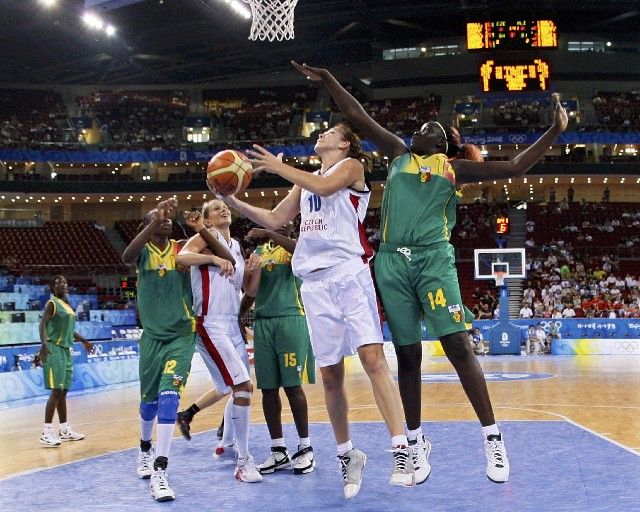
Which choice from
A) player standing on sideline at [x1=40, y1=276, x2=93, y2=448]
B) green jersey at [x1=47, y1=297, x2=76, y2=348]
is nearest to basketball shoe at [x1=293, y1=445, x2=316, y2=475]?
player standing on sideline at [x1=40, y1=276, x2=93, y2=448]

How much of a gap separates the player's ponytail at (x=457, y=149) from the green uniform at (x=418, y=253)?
0.32 meters

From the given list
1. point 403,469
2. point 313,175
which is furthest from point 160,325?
point 403,469

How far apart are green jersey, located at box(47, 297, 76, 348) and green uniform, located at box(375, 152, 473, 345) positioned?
19.6ft

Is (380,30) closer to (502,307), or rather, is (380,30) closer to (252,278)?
(502,307)

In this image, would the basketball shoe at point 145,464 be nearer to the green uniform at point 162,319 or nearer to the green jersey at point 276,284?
the green uniform at point 162,319

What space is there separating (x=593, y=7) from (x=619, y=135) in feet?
20.8

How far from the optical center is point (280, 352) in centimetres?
755

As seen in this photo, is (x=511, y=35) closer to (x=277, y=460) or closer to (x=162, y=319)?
(x=277, y=460)

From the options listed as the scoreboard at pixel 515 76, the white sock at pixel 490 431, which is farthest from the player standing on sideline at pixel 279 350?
the scoreboard at pixel 515 76

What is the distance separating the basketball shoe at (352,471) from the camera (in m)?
5.74

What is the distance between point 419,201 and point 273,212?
3.81 feet

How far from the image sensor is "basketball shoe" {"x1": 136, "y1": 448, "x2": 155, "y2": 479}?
709 cm

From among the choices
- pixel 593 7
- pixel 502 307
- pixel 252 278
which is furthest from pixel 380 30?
pixel 252 278

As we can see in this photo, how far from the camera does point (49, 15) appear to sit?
37.9 metres
